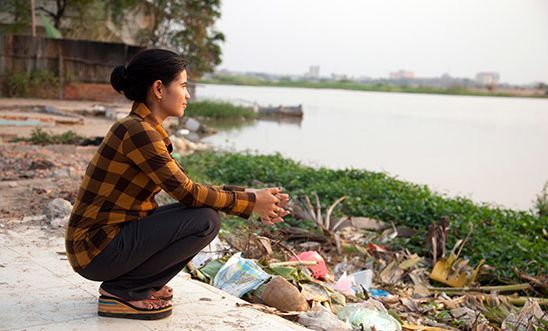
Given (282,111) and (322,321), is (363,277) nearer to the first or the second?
(322,321)

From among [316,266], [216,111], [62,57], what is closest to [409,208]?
[316,266]

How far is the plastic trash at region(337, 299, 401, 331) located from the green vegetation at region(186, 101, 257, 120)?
63.9ft

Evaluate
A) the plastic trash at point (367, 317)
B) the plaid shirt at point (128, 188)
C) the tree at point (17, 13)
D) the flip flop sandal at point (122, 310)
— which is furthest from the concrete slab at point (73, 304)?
the tree at point (17, 13)

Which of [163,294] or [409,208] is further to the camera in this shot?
[409,208]

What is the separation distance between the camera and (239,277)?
146 inches

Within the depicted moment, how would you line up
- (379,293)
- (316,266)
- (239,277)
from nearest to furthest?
(239,277)
(316,266)
(379,293)

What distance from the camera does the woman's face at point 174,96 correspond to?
2.89m

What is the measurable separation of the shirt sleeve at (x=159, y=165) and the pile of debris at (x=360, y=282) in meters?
0.80

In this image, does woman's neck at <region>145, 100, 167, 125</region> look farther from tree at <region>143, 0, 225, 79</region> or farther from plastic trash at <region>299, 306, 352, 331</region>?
tree at <region>143, 0, 225, 79</region>

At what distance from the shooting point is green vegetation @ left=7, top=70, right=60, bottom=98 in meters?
16.5

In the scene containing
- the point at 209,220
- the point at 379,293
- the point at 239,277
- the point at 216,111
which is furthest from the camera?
the point at 216,111

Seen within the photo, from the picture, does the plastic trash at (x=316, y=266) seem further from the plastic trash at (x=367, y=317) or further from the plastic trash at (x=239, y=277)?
the plastic trash at (x=367, y=317)

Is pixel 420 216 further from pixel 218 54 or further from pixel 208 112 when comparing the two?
pixel 218 54

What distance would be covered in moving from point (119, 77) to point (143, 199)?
531 millimetres
